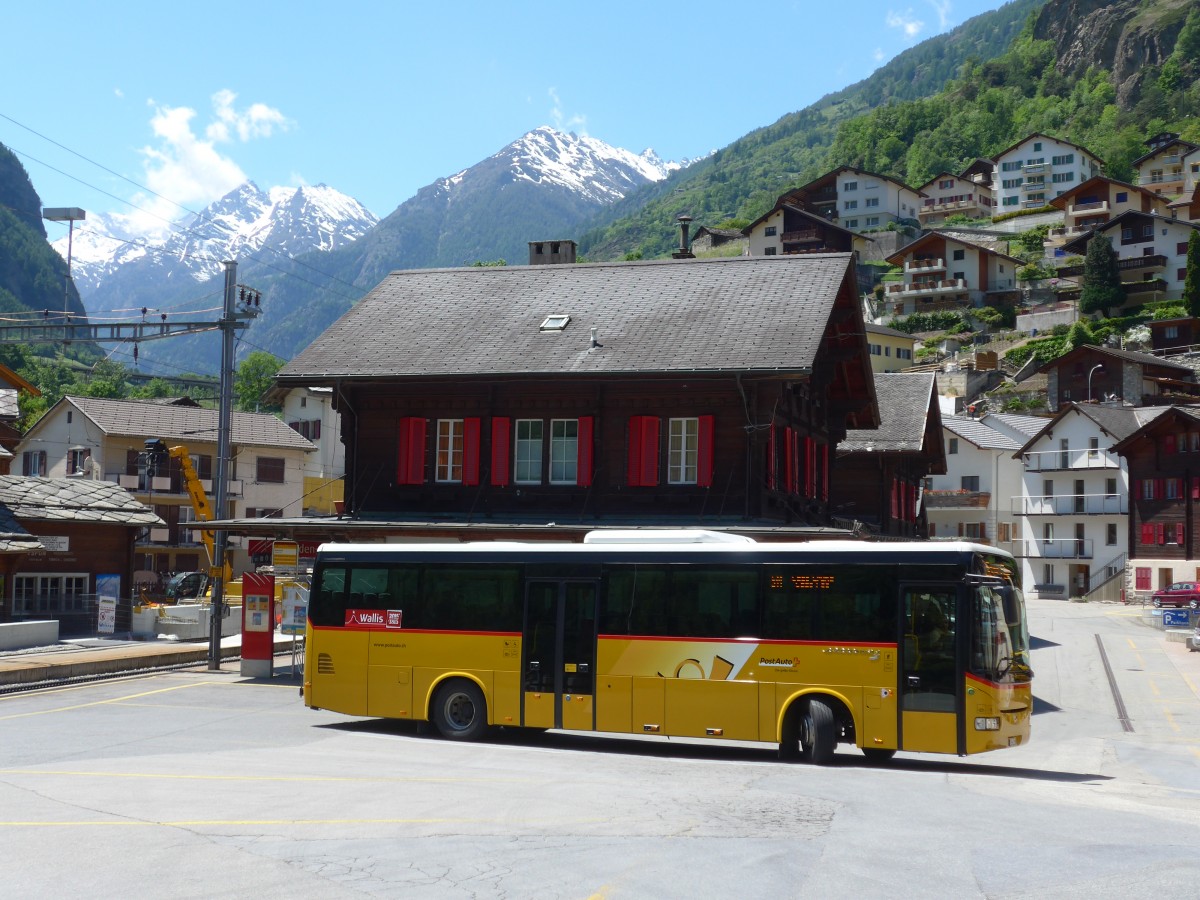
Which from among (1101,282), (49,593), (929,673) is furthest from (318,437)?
(929,673)

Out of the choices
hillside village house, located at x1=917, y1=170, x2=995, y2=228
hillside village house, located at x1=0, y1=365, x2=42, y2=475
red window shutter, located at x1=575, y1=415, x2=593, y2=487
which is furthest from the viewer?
hillside village house, located at x1=917, y1=170, x2=995, y2=228

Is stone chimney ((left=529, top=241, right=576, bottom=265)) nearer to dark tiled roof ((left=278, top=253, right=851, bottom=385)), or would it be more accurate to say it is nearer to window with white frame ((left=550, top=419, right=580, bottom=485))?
dark tiled roof ((left=278, top=253, right=851, bottom=385))

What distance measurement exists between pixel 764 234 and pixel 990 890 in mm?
134826

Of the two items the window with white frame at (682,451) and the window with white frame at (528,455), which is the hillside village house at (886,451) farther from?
the window with white frame at (528,455)

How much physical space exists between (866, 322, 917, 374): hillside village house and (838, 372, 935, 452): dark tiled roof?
221 ft

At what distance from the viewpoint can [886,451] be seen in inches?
1762

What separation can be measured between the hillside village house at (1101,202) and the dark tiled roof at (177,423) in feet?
306

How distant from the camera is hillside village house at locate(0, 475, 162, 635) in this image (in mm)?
40969

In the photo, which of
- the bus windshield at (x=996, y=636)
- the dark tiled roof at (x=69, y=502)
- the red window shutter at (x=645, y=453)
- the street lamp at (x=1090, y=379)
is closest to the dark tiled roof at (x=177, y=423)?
the dark tiled roof at (x=69, y=502)

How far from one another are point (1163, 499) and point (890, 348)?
4984 cm

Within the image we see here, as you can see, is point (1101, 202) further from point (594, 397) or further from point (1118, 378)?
point (594, 397)

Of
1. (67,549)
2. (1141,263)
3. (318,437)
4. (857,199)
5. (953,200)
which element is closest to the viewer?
(67,549)

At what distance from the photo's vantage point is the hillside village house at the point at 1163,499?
69.0 metres

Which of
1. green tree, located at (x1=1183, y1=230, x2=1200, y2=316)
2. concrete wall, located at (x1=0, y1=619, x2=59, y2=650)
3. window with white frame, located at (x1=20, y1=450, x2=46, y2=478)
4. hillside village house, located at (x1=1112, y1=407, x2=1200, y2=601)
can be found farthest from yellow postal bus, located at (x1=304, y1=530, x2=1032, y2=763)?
green tree, located at (x1=1183, y1=230, x2=1200, y2=316)
